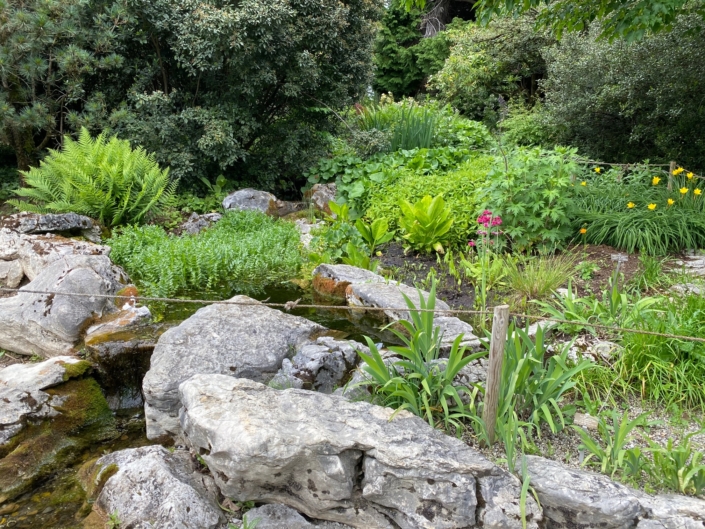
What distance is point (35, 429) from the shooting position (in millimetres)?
3436

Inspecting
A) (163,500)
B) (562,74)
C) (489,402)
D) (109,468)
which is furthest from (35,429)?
(562,74)

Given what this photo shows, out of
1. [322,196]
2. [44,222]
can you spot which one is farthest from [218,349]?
[322,196]

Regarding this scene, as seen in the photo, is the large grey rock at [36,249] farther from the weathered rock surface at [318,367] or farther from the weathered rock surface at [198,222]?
the weathered rock surface at [318,367]

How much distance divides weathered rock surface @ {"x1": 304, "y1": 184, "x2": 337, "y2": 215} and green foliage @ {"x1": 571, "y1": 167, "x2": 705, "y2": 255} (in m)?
3.41

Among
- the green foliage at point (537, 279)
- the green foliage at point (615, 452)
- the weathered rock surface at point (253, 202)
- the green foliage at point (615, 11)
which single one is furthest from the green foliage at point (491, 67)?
the green foliage at point (615, 452)

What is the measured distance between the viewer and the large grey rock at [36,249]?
17.6 ft

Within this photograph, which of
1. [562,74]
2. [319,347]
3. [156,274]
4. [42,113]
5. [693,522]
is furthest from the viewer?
[562,74]

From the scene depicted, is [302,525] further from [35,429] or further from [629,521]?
[35,429]

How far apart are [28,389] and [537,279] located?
3968 millimetres

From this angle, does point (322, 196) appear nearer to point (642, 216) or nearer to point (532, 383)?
point (642, 216)

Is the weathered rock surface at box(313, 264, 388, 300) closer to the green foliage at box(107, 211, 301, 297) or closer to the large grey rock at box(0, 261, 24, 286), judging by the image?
the green foliage at box(107, 211, 301, 297)

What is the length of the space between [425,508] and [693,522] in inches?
44.0

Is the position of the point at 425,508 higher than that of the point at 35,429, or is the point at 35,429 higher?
the point at 425,508

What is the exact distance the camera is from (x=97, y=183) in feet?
21.2
